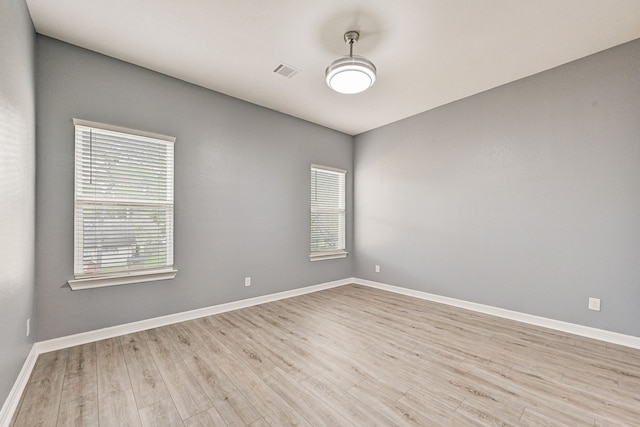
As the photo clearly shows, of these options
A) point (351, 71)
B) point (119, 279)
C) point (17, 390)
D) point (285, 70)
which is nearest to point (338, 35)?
point (351, 71)

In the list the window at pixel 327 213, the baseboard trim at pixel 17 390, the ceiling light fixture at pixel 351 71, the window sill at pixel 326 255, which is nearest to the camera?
the baseboard trim at pixel 17 390

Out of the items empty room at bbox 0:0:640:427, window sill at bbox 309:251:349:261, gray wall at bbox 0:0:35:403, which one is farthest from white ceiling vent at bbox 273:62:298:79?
window sill at bbox 309:251:349:261

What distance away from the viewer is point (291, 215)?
14.5 feet

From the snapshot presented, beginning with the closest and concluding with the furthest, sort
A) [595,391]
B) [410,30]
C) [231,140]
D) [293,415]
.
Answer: [293,415], [595,391], [410,30], [231,140]

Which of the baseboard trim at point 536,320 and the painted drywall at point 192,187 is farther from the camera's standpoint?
the baseboard trim at point 536,320

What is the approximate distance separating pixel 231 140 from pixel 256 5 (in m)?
1.84

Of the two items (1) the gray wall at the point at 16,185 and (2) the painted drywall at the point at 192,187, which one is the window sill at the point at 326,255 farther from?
(1) the gray wall at the point at 16,185

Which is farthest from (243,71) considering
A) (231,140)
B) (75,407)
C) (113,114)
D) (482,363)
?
(482,363)

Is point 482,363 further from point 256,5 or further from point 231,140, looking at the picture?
point 231,140

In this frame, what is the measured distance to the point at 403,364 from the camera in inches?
91.1

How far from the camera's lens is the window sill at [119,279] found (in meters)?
2.62

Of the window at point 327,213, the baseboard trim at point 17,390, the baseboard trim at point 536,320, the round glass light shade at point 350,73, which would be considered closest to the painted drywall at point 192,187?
the window at point 327,213

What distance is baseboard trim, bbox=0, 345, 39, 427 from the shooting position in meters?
1.63

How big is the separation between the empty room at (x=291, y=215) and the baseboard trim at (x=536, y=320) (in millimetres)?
24
